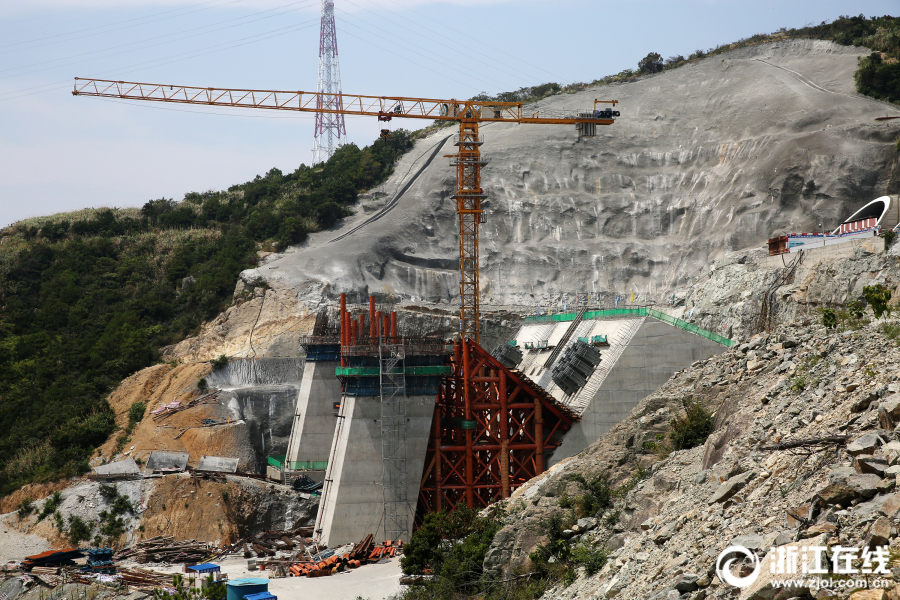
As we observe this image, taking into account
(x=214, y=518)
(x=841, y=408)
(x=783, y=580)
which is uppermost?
(x=841, y=408)

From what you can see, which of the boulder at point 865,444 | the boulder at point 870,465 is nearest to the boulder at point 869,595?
the boulder at point 870,465

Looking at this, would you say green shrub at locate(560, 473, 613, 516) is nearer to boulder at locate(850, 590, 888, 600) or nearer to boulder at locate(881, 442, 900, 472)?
boulder at locate(881, 442, 900, 472)

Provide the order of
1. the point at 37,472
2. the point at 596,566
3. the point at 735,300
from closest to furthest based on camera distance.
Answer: the point at 596,566 → the point at 37,472 → the point at 735,300

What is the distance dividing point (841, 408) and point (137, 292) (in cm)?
7858

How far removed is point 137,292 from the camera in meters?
84.9

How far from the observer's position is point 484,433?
167 feet

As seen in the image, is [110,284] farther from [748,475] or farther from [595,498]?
[748,475]

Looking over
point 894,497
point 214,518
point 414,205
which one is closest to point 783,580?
point 894,497

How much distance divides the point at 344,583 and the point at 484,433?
49.6 feet

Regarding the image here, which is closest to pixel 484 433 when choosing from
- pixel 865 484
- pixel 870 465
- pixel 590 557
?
pixel 590 557

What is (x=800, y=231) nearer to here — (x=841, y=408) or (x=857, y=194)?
(x=857, y=194)

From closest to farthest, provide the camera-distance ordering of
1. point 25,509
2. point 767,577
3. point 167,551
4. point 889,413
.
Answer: point 767,577 → point 889,413 → point 167,551 → point 25,509

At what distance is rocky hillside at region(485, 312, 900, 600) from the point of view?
40.8 feet

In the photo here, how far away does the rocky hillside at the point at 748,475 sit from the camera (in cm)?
1245
